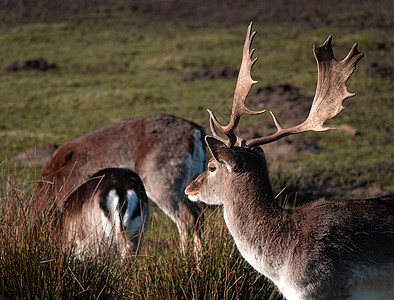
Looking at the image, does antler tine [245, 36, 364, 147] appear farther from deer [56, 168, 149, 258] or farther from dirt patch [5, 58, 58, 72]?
dirt patch [5, 58, 58, 72]

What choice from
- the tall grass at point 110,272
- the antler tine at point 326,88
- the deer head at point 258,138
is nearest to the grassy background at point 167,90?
the tall grass at point 110,272

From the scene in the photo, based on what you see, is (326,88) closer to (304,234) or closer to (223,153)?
(223,153)

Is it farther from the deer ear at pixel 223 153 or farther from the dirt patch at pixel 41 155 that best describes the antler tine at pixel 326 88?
the dirt patch at pixel 41 155

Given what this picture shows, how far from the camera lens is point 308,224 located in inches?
155

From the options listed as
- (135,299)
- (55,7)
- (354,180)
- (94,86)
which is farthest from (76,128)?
(55,7)

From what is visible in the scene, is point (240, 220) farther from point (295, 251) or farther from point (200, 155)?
point (200, 155)

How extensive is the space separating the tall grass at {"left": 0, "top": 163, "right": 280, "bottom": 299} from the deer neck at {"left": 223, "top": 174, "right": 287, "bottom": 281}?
1.00ft

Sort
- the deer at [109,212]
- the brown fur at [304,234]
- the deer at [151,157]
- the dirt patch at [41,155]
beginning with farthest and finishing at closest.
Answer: the dirt patch at [41,155] < the deer at [151,157] < the deer at [109,212] < the brown fur at [304,234]

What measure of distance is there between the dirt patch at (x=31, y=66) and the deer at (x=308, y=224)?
16827 mm

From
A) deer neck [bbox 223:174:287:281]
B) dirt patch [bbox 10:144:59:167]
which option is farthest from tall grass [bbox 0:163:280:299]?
dirt patch [bbox 10:144:59:167]

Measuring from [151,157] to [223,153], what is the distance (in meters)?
2.93

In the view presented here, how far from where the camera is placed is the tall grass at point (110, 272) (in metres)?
4.23

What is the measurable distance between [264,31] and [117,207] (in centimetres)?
2031

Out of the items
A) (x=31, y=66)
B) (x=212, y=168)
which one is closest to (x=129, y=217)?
(x=212, y=168)
